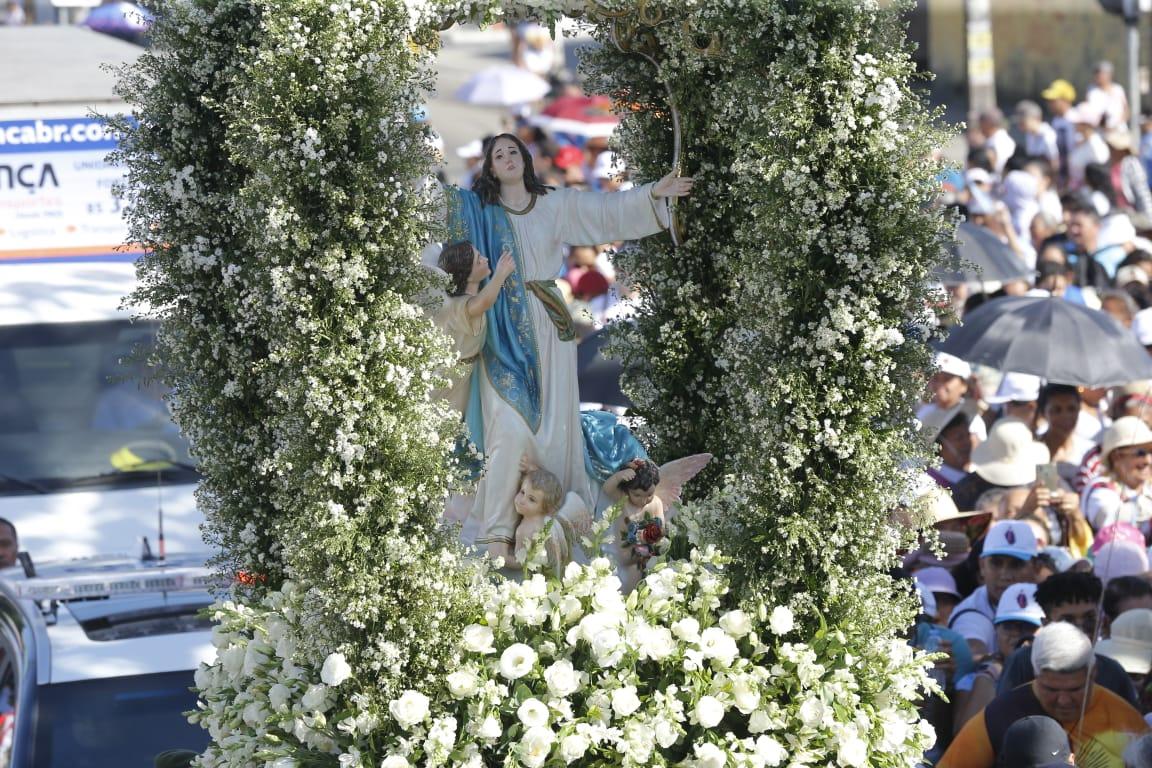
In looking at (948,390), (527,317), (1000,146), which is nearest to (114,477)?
(527,317)

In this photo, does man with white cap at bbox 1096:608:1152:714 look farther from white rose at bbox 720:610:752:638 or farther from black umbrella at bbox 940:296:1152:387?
black umbrella at bbox 940:296:1152:387

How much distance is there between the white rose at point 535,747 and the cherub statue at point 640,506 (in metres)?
1.10

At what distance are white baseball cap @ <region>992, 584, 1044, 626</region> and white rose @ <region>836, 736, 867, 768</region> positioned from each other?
1779mm

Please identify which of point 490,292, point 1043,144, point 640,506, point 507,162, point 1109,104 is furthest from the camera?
point 1109,104

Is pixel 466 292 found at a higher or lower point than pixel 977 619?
higher

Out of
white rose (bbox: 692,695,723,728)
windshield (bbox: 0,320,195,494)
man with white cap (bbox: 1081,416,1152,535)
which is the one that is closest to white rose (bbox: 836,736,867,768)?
white rose (bbox: 692,695,723,728)

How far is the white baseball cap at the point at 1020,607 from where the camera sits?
25.0 feet

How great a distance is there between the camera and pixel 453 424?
20.1 ft

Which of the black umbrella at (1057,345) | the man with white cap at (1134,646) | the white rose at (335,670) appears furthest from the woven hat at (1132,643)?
the white rose at (335,670)

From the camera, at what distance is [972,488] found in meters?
9.63

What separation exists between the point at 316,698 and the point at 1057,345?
5.53 meters

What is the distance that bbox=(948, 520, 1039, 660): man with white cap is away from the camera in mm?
8031

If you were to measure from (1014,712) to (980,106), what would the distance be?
61.1ft

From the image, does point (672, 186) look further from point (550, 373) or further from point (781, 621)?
point (781, 621)
